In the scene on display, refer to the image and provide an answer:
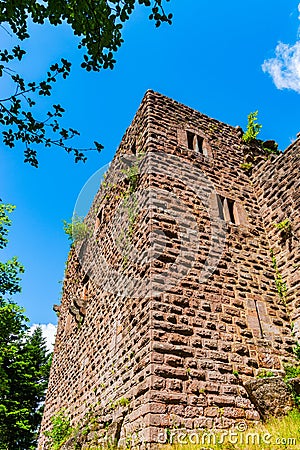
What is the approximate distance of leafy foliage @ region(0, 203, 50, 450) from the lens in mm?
14430

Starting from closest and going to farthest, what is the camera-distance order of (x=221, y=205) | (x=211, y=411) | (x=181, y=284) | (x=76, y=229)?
(x=211, y=411) < (x=181, y=284) < (x=221, y=205) < (x=76, y=229)

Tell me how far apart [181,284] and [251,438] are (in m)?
2.32

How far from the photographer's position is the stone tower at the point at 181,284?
5.14 m

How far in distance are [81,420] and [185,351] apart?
348cm

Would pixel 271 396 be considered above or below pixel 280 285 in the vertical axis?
below

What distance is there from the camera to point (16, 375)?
795 inches

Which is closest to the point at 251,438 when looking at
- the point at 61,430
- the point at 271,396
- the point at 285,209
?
the point at 271,396

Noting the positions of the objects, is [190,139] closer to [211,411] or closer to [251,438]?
[211,411]

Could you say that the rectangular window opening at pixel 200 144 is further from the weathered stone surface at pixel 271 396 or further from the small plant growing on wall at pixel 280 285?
the weathered stone surface at pixel 271 396

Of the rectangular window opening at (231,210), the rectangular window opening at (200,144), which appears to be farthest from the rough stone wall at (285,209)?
the rectangular window opening at (200,144)

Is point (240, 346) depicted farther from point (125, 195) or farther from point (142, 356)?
point (125, 195)

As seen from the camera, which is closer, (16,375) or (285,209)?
(285,209)

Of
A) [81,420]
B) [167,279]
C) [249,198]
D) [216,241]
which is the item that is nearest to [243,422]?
[167,279]

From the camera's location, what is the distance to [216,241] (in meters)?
7.09
